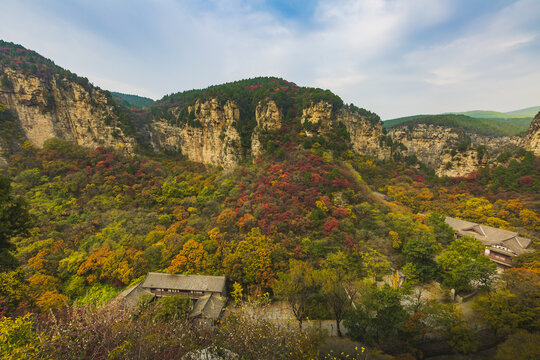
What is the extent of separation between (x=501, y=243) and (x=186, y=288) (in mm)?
34030

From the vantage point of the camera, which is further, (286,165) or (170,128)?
(170,128)

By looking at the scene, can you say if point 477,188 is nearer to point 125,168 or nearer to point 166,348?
point 166,348

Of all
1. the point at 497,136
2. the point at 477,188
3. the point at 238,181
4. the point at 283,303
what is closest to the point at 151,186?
the point at 238,181

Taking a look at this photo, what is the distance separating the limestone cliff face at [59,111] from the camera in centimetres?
3847

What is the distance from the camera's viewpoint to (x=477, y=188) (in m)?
37.1

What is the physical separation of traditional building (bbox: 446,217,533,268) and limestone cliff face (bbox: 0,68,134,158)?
6541 cm

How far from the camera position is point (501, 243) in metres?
22.7

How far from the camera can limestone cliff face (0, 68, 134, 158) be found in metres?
38.5

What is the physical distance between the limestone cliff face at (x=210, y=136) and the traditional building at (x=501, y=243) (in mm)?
42094

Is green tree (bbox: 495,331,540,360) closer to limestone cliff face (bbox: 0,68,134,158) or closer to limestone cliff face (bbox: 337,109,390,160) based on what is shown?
limestone cliff face (bbox: 337,109,390,160)

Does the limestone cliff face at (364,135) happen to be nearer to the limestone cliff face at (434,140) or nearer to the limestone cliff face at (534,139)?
the limestone cliff face at (434,140)

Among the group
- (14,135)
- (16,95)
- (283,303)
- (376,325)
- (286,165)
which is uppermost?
(16,95)

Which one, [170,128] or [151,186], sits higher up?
[170,128]

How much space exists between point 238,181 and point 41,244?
24.5 meters
